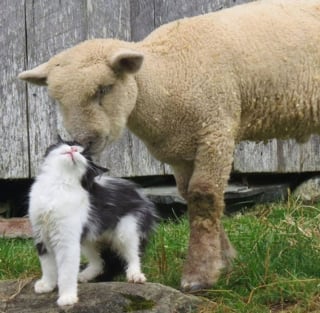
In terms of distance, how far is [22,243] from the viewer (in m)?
6.21

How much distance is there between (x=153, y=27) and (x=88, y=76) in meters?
2.32

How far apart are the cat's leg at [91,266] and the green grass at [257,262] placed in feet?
1.16

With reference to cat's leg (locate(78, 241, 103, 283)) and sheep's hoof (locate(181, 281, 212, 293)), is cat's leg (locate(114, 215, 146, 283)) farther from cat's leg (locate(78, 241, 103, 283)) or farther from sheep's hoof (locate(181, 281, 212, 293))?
sheep's hoof (locate(181, 281, 212, 293))

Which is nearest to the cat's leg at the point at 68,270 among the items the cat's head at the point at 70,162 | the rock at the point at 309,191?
the cat's head at the point at 70,162

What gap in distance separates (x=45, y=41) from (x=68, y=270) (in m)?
2.99

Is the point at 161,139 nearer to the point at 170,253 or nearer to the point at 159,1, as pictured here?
the point at 170,253

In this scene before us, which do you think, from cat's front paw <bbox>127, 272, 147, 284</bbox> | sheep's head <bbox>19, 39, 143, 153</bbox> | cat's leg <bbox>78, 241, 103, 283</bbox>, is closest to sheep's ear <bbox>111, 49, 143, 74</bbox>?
sheep's head <bbox>19, 39, 143, 153</bbox>

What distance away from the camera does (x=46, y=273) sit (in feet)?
13.7

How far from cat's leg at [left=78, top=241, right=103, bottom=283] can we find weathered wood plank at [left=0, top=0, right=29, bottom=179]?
2337 millimetres

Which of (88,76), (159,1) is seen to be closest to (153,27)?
(159,1)

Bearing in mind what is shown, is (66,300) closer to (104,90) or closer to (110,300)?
(110,300)

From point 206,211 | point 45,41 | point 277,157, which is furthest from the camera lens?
point 277,157

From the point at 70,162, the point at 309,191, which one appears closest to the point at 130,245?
the point at 70,162

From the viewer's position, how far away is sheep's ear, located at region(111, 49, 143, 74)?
4.39m
